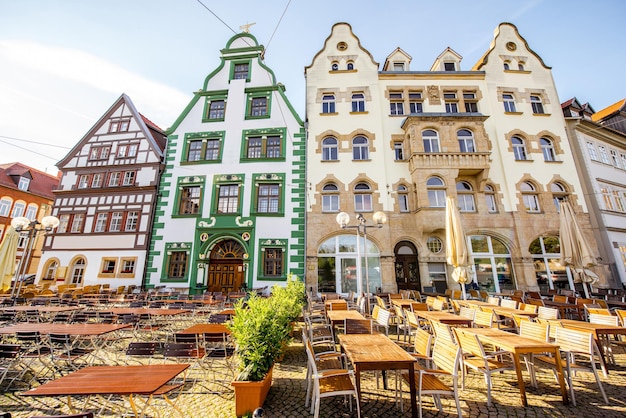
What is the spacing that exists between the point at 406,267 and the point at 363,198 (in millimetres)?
4562

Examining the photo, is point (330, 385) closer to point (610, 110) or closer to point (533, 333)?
point (533, 333)

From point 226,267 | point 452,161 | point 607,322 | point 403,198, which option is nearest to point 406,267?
point 403,198

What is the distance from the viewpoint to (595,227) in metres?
15.5

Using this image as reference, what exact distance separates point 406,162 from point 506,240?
6982mm

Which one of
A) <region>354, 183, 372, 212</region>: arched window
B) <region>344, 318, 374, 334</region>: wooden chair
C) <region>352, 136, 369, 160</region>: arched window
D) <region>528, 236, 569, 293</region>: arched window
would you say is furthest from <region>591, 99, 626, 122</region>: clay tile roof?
<region>344, 318, 374, 334</region>: wooden chair

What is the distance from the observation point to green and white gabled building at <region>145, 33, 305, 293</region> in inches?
592

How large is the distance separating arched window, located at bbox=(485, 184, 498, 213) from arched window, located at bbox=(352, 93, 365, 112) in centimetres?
899

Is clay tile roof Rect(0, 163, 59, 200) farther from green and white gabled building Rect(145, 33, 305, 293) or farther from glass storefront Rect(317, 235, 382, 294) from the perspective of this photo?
glass storefront Rect(317, 235, 382, 294)

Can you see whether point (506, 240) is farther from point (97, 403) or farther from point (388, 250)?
point (97, 403)

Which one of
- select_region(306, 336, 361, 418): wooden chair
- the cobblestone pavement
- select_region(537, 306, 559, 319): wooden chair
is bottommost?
the cobblestone pavement

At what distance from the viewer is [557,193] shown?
15586mm

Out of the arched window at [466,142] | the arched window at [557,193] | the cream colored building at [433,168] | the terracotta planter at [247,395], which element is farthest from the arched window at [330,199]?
the arched window at [557,193]

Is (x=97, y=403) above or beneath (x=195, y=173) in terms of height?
beneath

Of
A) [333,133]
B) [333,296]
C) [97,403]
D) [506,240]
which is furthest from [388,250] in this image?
[97,403]
